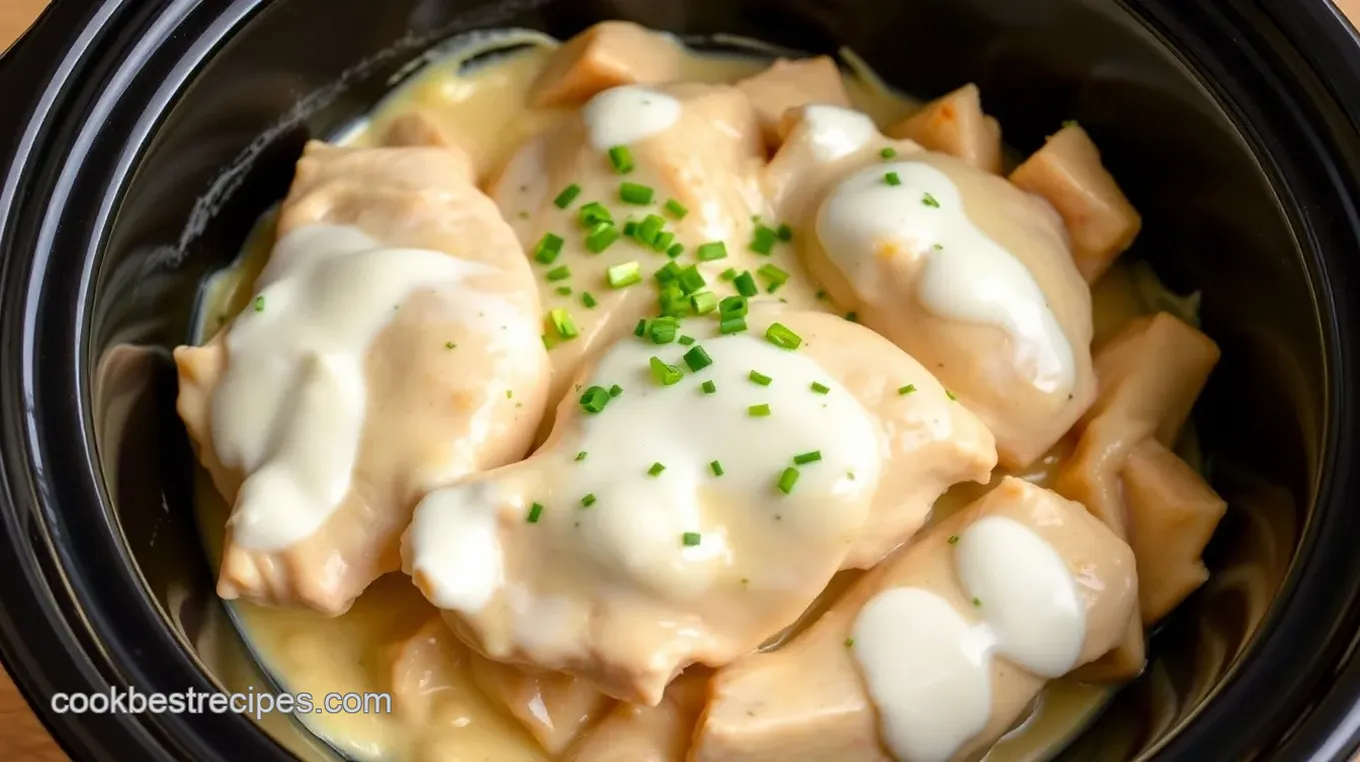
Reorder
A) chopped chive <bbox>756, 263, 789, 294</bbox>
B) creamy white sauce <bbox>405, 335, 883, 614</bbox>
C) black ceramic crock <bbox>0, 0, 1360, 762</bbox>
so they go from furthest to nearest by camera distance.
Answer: chopped chive <bbox>756, 263, 789, 294</bbox>, creamy white sauce <bbox>405, 335, 883, 614</bbox>, black ceramic crock <bbox>0, 0, 1360, 762</bbox>

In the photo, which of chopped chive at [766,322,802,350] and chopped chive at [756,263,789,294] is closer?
chopped chive at [766,322,802,350]

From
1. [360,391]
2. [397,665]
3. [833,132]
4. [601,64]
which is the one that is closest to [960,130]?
[833,132]

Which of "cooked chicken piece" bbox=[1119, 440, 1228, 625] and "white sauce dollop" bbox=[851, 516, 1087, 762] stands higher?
"cooked chicken piece" bbox=[1119, 440, 1228, 625]

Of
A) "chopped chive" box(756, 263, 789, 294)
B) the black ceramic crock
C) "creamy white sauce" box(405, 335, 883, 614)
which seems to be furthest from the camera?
"chopped chive" box(756, 263, 789, 294)

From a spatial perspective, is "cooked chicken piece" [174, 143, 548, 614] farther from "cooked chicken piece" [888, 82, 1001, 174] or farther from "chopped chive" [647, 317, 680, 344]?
"cooked chicken piece" [888, 82, 1001, 174]

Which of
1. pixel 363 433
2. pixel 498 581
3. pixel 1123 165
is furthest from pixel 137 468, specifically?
pixel 1123 165

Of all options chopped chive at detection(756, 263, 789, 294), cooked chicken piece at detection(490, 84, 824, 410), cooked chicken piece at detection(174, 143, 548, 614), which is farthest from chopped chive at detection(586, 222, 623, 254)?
chopped chive at detection(756, 263, 789, 294)
